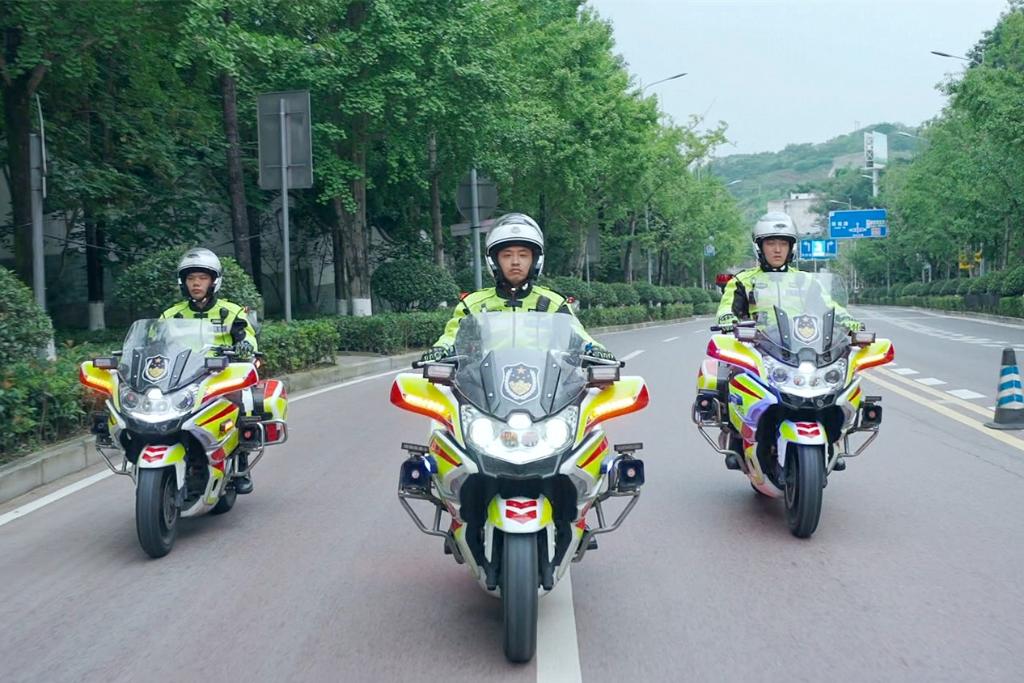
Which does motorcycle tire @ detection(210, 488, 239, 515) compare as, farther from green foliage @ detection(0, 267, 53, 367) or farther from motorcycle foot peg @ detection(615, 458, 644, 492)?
motorcycle foot peg @ detection(615, 458, 644, 492)

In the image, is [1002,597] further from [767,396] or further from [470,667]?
[470,667]

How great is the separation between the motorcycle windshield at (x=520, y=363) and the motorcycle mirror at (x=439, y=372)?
88 millimetres

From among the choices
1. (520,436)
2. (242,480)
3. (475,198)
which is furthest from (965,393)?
(475,198)

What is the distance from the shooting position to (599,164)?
106 ft

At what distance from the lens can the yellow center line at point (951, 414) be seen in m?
9.52

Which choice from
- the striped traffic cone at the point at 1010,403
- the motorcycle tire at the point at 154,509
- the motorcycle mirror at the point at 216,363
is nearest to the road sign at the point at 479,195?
the striped traffic cone at the point at 1010,403

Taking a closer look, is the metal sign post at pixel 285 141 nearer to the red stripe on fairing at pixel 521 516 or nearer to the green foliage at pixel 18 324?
the green foliage at pixel 18 324

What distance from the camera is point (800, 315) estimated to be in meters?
6.09

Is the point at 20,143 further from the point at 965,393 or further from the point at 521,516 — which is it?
the point at 521,516

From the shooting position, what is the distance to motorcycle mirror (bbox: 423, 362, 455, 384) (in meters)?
4.21

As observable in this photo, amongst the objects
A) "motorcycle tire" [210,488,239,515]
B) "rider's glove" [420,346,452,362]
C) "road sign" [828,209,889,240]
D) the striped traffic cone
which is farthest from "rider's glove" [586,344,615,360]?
"road sign" [828,209,889,240]

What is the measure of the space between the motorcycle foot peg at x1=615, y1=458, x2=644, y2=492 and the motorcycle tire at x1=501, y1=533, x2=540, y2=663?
662 mm

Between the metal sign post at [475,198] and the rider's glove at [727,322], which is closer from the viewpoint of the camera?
the rider's glove at [727,322]

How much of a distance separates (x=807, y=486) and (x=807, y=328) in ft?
2.97
